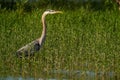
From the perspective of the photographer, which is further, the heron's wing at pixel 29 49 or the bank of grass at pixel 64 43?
the heron's wing at pixel 29 49

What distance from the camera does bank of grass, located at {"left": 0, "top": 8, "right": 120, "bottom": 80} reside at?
11359 millimetres

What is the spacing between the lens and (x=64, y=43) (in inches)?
540

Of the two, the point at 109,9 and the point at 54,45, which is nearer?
the point at 54,45

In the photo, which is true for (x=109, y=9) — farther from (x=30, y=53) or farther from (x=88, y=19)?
(x=30, y=53)

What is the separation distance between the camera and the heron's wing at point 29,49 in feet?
41.0

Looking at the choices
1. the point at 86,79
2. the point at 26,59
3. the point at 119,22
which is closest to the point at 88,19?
the point at 119,22

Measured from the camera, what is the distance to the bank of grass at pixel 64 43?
447 inches

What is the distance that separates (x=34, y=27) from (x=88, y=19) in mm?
1843

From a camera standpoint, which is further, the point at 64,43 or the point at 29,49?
the point at 64,43

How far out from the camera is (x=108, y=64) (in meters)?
11.6

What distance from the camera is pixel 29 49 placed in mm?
12727

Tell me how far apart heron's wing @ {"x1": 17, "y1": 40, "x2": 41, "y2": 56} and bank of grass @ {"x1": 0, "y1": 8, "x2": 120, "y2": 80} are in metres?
0.12

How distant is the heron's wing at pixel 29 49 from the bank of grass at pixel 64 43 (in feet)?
0.38

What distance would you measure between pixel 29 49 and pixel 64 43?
47.5 inches
